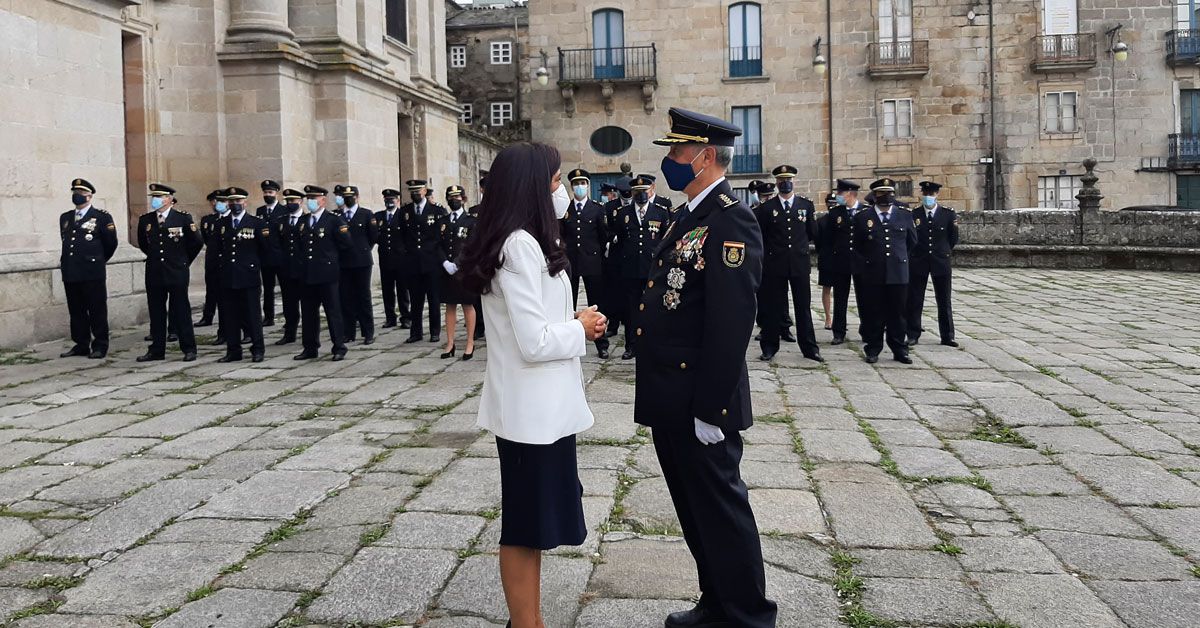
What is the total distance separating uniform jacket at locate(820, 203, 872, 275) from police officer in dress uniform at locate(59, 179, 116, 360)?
25.7 ft

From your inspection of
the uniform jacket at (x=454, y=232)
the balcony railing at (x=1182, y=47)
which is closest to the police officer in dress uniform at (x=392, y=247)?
the uniform jacket at (x=454, y=232)

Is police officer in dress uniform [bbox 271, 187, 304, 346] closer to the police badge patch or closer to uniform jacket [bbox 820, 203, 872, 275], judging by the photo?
uniform jacket [bbox 820, 203, 872, 275]

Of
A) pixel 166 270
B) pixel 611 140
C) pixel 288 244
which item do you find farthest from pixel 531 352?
pixel 611 140

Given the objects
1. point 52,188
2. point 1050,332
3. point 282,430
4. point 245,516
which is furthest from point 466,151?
point 245,516

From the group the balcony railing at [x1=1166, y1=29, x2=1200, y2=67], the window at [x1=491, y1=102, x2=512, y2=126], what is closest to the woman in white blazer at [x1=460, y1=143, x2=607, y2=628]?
the window at [x1=491, y1=102, x2=512, y2=126]

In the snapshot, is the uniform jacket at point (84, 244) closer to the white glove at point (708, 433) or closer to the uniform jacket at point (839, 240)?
the uniform jacket at point (839, 240)

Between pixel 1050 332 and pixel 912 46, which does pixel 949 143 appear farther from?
pixel 1050 332

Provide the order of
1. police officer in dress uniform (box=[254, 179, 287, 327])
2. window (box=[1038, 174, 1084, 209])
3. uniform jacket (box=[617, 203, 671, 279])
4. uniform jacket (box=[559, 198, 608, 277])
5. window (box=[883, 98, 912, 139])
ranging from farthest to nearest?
window (box=[883, 98, 912, 139]) → window (box=[1038, 174, 1084, 209]) → police officer in dress uniform (box=[254, 179, 287, 327]) → uniform jacket (box=[559, 198, 608, 277]) → uniform jacket (box=[617, 203, 671, 279])

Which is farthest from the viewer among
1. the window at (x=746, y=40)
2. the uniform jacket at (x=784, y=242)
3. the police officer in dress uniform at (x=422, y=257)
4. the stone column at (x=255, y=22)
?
the window at (x=746, y=40)

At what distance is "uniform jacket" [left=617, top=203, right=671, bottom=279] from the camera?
9922 millimetres

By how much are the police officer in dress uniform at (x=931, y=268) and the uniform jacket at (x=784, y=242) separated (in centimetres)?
129

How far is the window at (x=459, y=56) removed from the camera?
106 feet

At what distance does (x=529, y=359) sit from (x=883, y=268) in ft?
22.5

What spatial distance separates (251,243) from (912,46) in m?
24.3
